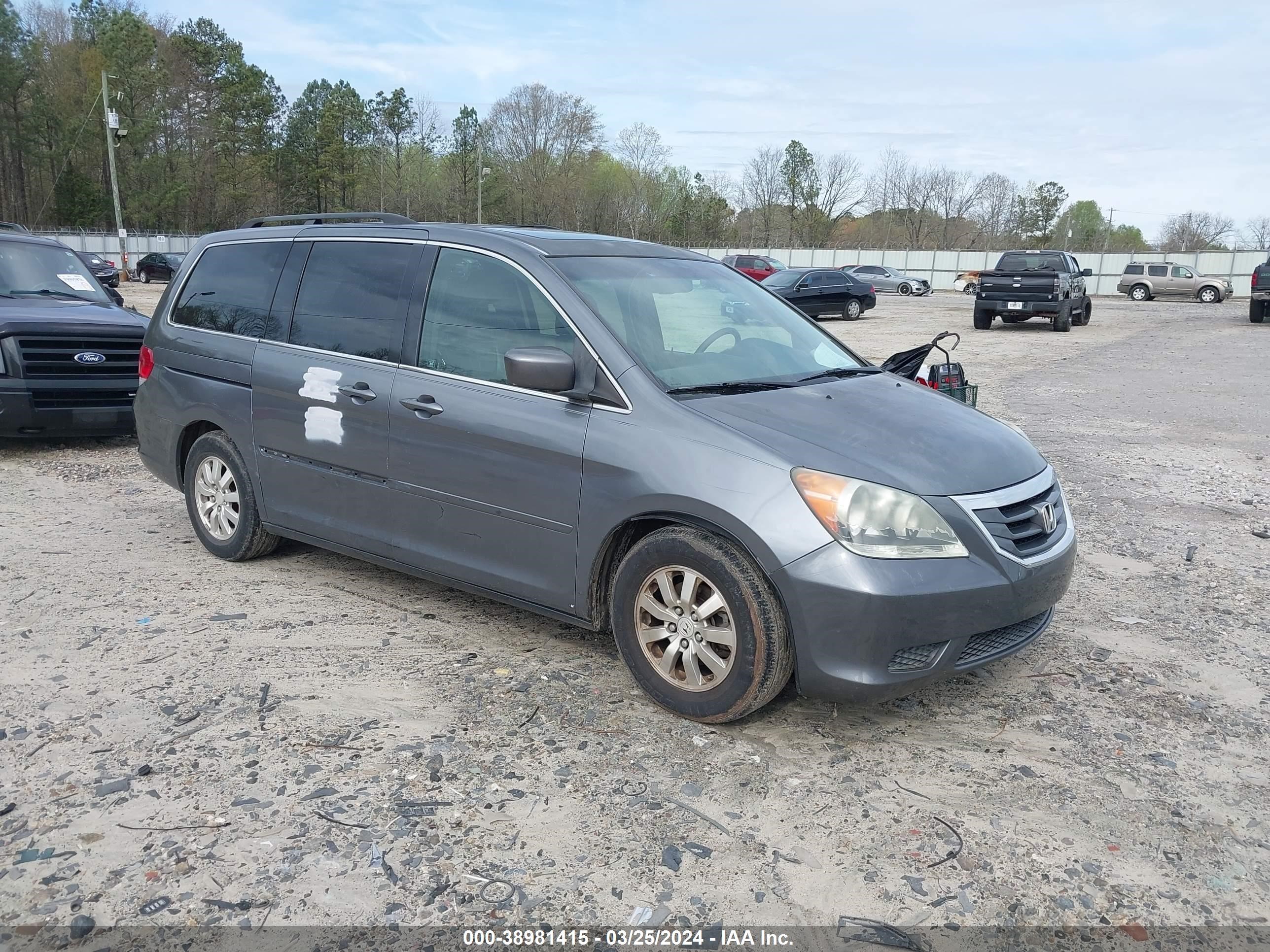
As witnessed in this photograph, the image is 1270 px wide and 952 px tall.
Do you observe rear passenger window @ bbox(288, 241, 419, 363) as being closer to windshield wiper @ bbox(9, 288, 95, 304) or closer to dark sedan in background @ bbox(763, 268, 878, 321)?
windshield wiper @ bbox(9, 288, 95, 304)

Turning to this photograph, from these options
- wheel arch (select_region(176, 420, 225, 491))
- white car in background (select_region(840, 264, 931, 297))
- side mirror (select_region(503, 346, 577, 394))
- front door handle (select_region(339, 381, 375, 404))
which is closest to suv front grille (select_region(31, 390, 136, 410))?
wheel arch (select_region(176, 420, 225, 491))

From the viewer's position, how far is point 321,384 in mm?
4820

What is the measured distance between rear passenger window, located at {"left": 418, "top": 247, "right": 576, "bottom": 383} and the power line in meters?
74.4

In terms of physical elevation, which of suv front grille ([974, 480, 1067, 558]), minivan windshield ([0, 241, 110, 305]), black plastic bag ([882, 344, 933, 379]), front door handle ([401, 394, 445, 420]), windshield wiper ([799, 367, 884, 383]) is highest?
minivan windshield ([0, 241, 110, 305])

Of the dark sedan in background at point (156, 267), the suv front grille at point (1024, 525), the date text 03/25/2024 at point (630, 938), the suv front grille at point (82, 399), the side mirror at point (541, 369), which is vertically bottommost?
the date text 03/25/2024 at point (630, 938)

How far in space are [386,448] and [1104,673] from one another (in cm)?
335

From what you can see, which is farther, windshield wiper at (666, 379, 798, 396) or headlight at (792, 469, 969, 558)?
windshield wiper at (666, 379, 798, 396)

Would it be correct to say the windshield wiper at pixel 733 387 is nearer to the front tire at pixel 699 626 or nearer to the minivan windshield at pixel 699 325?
the minivan windshield at pixel 699 325

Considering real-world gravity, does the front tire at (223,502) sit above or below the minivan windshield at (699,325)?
below

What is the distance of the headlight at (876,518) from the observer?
3.41 meters

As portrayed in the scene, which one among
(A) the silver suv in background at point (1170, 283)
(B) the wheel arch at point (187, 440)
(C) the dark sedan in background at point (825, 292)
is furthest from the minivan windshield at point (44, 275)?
(A) the silver suv in background at point (1170, 283)

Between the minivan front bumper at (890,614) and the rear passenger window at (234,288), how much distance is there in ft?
11.0

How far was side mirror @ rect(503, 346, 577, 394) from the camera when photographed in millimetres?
3885

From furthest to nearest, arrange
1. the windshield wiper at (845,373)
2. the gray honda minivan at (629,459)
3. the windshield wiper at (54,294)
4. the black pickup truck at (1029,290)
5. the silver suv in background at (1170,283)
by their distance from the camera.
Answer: the silver suv in background at (1170,283), the black pickup truck at (1029,290), the windshield wiper at (54,294), the windshield wiper at (845,373), the gray honda minivan at (629,459)
